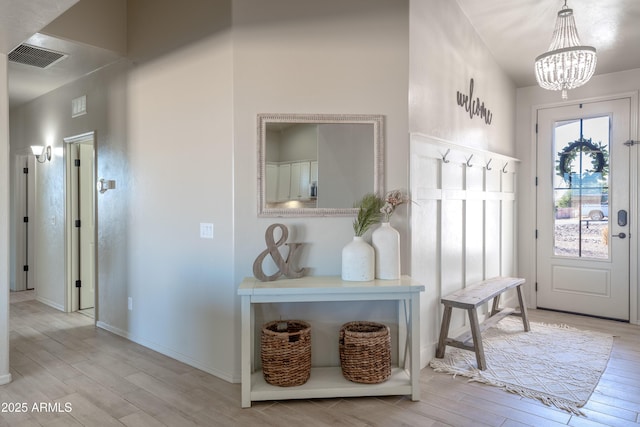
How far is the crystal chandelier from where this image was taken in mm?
2996

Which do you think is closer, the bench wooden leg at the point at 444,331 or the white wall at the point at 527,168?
the bench wooden leg at the point at 444,331

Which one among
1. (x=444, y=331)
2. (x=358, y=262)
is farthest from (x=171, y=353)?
(x=444, y=331)

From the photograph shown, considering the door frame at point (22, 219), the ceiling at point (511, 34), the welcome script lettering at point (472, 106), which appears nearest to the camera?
the ceiling at point (511, 34)

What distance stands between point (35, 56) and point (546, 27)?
462 centimetres

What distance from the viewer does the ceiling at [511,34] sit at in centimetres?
257

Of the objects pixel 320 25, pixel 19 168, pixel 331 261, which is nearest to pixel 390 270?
pixel 331 261

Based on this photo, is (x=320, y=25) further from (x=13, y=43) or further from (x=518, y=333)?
(x=518, y=333)

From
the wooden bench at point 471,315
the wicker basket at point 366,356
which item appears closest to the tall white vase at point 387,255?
the wicker basket at point 366,356

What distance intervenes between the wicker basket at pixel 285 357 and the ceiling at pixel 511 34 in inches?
90.6

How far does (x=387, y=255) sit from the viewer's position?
267cm

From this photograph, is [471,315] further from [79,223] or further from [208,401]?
[79,223]

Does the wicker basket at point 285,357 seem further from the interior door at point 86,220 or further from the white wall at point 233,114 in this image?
the interior door at point 86,220

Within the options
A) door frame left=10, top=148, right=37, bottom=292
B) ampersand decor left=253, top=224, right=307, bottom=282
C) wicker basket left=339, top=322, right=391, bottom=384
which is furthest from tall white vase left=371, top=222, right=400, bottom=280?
door frame left=10, top=148, right=37, bottom=292

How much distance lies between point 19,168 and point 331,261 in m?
5.40
